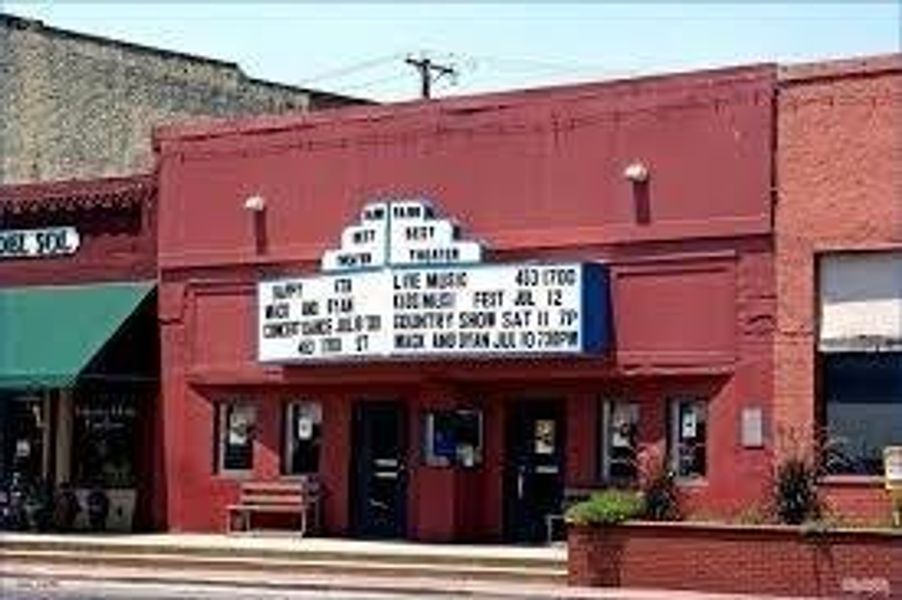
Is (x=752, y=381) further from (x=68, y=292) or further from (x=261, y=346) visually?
(x=68, y=292)

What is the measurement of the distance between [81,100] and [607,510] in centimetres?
2290

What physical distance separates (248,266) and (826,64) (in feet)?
34.5

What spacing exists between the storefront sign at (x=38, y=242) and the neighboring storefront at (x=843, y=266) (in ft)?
44.4

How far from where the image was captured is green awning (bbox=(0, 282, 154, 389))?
33594 mm

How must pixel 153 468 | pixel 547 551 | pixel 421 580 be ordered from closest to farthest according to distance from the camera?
pixel 421 580, pixel 547 551, pixel 153 468

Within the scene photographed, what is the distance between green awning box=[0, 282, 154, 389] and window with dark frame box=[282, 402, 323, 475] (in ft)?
11.3

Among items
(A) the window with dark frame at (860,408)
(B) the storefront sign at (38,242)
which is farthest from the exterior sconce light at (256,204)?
(A) the window with dark frame at (860,408)

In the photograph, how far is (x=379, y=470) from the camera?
32344mm

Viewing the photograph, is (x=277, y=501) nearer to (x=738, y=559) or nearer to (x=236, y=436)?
(x=236, y=436)

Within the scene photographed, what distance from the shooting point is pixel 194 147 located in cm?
3456

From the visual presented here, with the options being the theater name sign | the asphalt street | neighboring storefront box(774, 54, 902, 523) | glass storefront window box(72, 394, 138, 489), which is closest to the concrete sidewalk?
the asphalt street

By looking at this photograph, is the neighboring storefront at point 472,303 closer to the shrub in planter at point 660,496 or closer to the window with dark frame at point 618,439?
the window with dark frame at point 618,439

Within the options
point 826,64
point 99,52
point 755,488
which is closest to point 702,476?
point 755,488

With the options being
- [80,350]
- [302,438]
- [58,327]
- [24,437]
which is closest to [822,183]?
[302,438]
